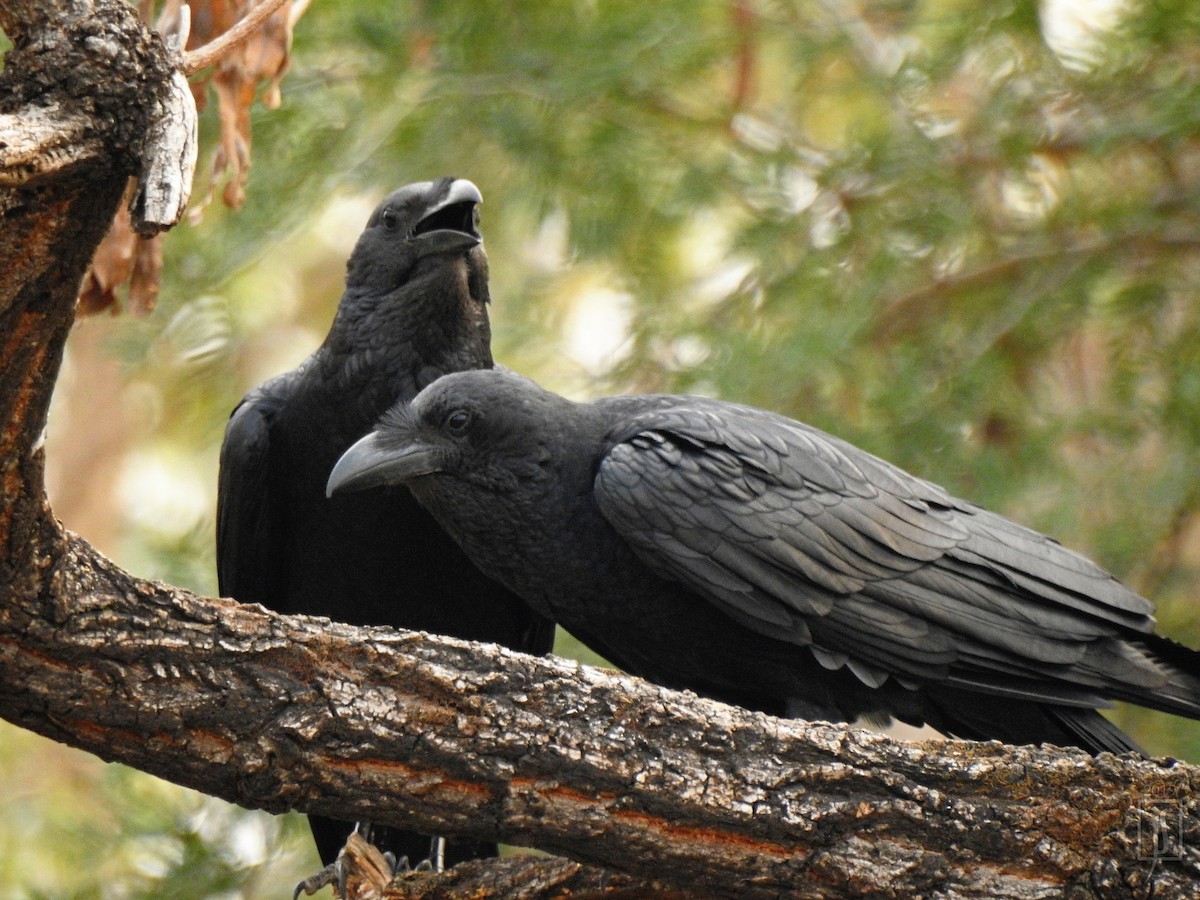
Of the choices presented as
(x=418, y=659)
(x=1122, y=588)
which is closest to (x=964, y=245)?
(x=1122, y=588)

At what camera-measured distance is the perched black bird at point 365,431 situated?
4.37m

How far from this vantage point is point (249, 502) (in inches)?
177

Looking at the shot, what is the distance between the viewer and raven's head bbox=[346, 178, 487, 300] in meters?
4.41

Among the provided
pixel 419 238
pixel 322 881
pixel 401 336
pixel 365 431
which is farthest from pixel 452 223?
pixel 322 881

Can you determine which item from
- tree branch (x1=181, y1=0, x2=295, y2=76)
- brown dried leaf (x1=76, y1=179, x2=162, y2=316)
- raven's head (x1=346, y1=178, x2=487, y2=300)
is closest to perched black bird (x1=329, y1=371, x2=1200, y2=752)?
raven's head (x1=346, y1=178, x2=487, y2=300)

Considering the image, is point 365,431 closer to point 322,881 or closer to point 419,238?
point 419,238

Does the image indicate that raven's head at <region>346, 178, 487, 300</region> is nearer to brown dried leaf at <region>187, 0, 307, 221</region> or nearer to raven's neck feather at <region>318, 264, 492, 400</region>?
raven's neck feather at <region>318, 264, 492, 400</region>

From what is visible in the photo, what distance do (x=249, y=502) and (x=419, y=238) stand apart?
3.23 ft

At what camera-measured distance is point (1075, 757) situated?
9.91 ft

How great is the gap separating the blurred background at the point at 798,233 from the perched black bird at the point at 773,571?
1.66 m

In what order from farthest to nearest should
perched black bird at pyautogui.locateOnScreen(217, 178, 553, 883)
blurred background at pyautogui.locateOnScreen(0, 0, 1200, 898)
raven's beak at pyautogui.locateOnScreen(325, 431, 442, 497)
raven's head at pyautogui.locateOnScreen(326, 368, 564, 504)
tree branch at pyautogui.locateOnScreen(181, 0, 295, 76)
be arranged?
blurred background at pyautogui.locateOnScreen(0, 0, 1200, 898)
perched black bird at pyautogui.locateOnScreen(217, 178, 553, 883)
raven's head at pyautogui.locateOnScreen(326, 368, 564, 504)
raven's beak at pyautogui.locateOnScreen(325, 431, 442, 497)
tree branch at pyautogui.locateOnScreen(181, 0, 295, 76)

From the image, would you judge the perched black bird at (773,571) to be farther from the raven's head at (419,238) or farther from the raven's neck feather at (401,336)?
the raven's head at (419,238)

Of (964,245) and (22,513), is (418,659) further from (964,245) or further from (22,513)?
(964,245)

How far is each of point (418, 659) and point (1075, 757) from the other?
1396mm
